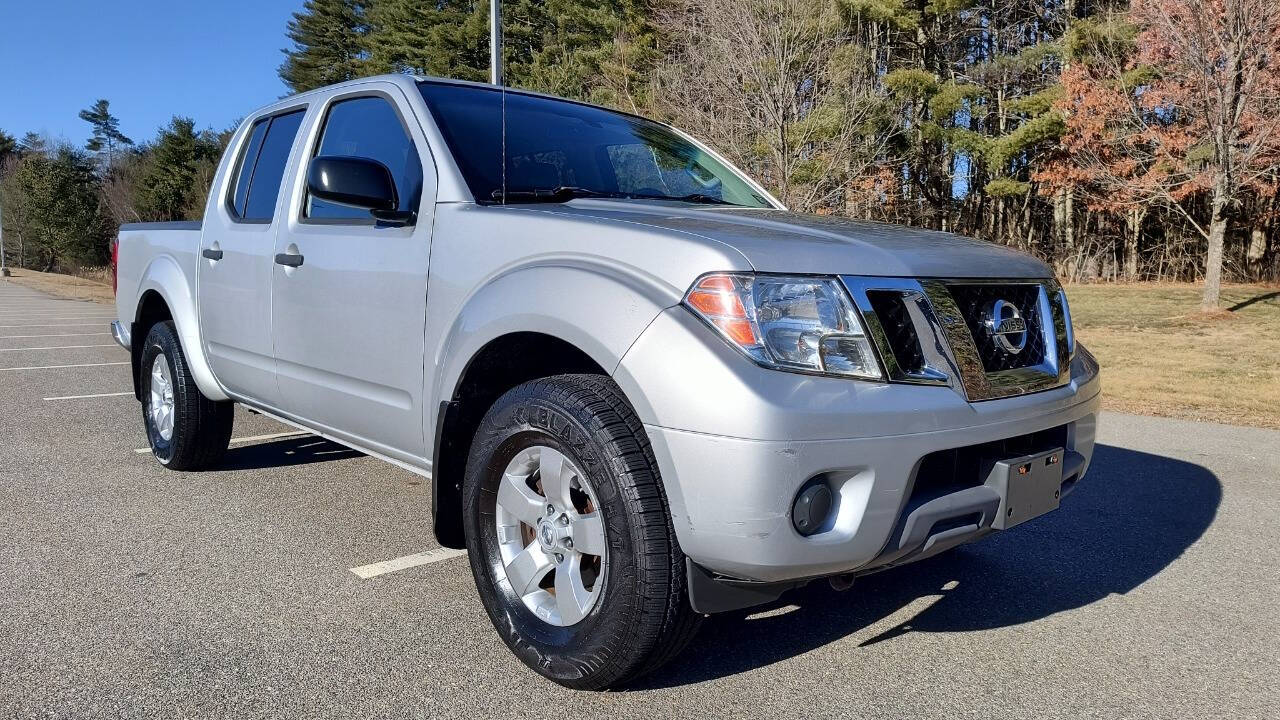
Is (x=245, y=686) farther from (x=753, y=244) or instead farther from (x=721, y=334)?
(x=753, y=244)

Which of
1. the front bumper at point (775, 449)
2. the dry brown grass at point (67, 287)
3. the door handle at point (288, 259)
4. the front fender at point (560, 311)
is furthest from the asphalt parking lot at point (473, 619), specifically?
the dry brown grass at point (67, 287)

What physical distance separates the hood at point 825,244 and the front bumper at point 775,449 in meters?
0.30

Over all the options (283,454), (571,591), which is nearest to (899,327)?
(571,591)

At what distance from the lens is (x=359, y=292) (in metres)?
3.30

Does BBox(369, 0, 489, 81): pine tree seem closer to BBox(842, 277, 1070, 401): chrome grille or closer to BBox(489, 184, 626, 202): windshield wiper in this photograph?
BBox(489, 184, 626, 202): windshield wiper

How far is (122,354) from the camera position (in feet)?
36.8

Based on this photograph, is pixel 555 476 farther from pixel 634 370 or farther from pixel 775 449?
pixel 775 449

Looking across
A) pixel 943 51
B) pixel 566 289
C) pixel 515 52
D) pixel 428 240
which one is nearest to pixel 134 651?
pixel 428 240

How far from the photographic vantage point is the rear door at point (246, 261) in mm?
3934

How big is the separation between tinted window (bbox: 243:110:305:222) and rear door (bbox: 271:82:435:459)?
32 centimetres

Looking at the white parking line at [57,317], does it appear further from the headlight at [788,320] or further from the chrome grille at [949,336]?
the chrome grille at [949,336]

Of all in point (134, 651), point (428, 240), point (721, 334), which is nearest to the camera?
point (721, 334)

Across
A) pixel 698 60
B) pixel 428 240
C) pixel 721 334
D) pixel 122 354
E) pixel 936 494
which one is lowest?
pixel 122 354

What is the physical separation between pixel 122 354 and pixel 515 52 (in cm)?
2769
